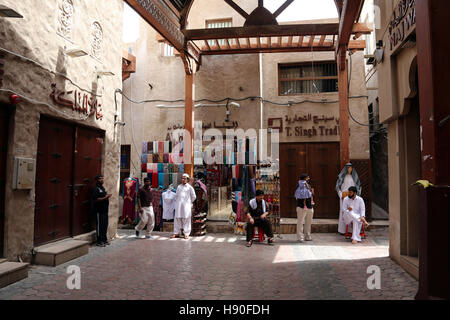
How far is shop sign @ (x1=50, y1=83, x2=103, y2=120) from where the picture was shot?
19.1ft

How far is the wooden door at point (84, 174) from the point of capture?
6.64 meters

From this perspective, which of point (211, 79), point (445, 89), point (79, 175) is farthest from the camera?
point (211, 79)

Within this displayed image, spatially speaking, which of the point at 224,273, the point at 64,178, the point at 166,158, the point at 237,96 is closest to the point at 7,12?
the point at 64,178

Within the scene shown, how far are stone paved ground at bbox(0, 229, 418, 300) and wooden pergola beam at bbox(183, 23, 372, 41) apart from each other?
542 cm

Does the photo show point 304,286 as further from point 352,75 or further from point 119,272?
point 352,75

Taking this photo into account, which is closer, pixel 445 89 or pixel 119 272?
pixel 445 89

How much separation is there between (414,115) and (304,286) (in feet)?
11.0

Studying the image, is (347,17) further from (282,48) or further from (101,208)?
(101,208)

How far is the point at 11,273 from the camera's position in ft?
14.1

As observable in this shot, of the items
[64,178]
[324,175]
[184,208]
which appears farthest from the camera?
[324,175]

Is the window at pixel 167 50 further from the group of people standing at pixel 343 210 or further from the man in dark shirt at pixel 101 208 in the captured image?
the group of people standing at pixel 343 210

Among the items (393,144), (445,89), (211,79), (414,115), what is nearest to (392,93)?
(414,115)

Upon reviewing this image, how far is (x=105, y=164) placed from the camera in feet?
24.9

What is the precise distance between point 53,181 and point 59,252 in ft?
4.61
